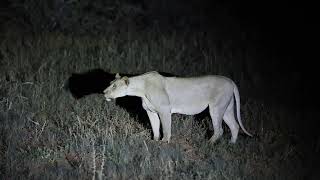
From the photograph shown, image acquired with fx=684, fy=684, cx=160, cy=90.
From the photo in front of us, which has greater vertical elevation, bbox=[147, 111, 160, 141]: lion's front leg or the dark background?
the dark background

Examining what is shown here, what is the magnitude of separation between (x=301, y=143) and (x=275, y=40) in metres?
7.23

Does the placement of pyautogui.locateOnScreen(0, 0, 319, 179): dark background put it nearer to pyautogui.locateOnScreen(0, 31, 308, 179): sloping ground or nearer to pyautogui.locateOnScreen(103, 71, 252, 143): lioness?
pyautogui.locateOnScreen(0, 31, 308, 179): sloping ground

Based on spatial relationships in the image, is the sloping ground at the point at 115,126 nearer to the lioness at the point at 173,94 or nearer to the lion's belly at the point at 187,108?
the lioness at the point at 173,94

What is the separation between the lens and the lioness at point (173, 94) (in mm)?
10344

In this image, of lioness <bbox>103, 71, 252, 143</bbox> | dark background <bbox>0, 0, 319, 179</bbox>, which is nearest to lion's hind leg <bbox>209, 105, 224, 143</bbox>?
lioness <bbox>103, 71, 252, 143</bbox>

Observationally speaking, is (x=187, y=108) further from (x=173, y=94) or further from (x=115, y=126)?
(x=115, y=126)

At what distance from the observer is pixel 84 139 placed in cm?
1022

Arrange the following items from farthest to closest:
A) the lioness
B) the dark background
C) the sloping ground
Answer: the dark background, the lioness, the sloping ground

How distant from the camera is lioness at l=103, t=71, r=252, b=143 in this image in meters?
10.3

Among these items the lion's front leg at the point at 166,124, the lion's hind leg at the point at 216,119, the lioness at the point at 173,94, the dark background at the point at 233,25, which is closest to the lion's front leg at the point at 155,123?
the lioness at the point at 173,94

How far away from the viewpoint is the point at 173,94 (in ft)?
34.7

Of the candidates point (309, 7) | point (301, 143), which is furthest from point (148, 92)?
point (309, 7)

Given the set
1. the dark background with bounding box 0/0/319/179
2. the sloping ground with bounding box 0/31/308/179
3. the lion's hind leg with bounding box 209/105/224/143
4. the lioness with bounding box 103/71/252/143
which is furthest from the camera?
the dark background with bounding box 0/0/319/179

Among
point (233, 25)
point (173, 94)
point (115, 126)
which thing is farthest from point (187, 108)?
point (233, 25)
